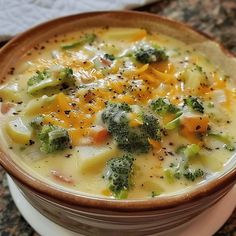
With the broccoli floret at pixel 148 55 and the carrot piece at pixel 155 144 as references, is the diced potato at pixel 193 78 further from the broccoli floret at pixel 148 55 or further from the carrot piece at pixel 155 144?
the carrot piece at pixel 155 144

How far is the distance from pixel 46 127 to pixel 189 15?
5.37 feet

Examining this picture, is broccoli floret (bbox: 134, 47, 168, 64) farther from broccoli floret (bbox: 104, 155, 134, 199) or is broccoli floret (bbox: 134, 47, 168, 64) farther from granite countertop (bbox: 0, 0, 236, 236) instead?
granite countertop (bbox: 0, 0, 236, 236)

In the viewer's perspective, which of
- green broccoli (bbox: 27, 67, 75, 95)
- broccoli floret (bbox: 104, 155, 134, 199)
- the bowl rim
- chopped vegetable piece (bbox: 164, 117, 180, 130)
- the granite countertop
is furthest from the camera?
the granite countertop

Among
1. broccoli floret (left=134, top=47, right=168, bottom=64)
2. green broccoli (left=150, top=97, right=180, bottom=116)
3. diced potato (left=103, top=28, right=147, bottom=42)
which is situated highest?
broccoli floret (left=134, top=47, right=168, bottom=64)

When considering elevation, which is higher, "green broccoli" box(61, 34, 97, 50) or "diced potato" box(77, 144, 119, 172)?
"green broccoli" box(61, 34, 97, 50)

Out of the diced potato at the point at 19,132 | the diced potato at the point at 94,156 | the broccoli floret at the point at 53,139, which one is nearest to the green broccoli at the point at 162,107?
the diced potato at the point at 94,156

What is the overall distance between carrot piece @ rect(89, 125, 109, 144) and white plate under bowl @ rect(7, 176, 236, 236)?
1.08ft

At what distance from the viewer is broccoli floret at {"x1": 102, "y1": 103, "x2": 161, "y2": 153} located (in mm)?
1774

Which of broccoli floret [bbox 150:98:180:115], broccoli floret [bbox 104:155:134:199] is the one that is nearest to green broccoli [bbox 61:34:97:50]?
broccoli floret [bbox 150:98:180:115]

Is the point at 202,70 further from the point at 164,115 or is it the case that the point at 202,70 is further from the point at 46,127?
the point at 46,127

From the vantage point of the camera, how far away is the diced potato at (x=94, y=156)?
1725 mm

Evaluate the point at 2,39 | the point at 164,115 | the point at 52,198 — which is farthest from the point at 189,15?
the point at 52,198

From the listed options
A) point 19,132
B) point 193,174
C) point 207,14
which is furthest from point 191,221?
point 207,14

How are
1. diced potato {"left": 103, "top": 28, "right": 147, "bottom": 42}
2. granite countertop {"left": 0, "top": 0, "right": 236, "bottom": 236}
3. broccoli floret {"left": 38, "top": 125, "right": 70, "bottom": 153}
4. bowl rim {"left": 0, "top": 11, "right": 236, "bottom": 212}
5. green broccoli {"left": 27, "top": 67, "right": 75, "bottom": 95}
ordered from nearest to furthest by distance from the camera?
bowl rim {"left": 0, "top": 11, "right": 236, "bottom": 212} → broccoli floret {"left": 38, "top": 125, "right": 70, "bottom": 153} → green broccoli {"left": 27, "top": 67, "right": 75, "bottom": 95} → diced potato {"left": 103, "top": 28, "right": 147, "bottom": 42} → granite countertop {"left": 0, "top": 0, "right": 236, "bottom": 236}
